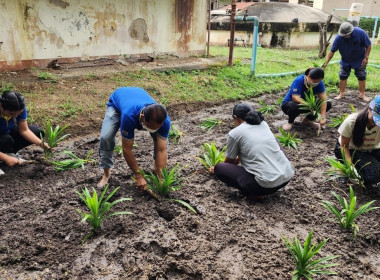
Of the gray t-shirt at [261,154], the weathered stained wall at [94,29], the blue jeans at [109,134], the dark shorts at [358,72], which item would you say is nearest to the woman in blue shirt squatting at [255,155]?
the gray t-shirt at [261,154]

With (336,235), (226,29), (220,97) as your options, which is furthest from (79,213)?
(226,29)

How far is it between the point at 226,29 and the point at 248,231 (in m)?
16.9

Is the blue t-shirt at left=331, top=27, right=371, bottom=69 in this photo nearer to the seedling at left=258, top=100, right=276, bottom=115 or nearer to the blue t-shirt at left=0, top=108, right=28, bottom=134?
the seedling at left=258, top=100, right=276, bottom=115

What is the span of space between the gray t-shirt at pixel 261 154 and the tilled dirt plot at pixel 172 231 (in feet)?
1.22

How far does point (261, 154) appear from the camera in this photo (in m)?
3.17

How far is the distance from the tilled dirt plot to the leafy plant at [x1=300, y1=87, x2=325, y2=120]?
1.38m

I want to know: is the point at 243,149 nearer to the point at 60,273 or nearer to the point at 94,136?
the point at 60,273

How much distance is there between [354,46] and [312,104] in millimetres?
2582

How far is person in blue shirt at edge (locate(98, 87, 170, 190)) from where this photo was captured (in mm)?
2820

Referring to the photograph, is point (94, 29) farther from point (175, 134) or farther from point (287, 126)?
point (287, 126)

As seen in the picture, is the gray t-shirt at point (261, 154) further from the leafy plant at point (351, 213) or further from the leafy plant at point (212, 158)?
the leafy plant at point (212, 158)

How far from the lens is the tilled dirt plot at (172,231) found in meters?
2.51

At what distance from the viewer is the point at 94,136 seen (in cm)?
530

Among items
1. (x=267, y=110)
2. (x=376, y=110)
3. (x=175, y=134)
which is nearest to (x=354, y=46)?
(x=267, y=110)
